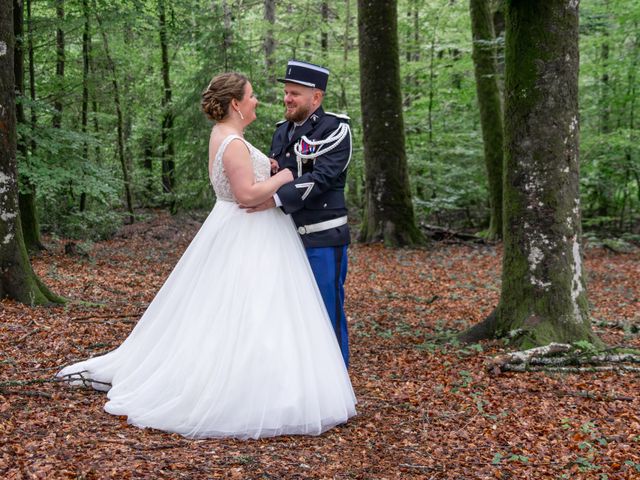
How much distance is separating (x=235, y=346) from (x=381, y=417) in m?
1.20

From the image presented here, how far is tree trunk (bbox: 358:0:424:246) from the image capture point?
12.6 metres

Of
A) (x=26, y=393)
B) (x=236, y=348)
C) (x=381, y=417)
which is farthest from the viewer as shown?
(x=381, y=417)

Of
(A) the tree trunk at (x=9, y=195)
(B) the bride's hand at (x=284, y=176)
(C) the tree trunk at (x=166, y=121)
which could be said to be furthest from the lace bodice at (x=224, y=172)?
(C) the tree trunk at (x=166, y=121)

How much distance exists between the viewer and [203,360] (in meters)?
3.93

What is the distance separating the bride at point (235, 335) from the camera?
12.4ft

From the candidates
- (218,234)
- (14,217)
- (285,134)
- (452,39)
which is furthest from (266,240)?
(452,39)

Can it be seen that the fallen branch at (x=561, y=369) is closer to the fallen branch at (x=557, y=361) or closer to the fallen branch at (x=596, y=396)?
the fallen branch at (x=557, y=361)

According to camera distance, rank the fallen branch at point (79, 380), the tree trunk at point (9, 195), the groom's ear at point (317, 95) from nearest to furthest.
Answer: the groom's ear at point (317, 95) < the fallen branch at point (79, 380) < the tree trunk at point (9, 195)

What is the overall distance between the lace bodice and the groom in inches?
8.2

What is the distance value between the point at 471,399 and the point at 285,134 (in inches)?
95.3

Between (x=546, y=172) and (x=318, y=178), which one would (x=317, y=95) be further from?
(x=546, y=172)

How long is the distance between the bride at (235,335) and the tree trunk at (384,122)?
861 cm

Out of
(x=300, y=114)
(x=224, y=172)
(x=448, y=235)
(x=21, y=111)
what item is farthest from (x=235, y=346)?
(x=448, y=235)

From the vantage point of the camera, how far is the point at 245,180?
13.6 ft
